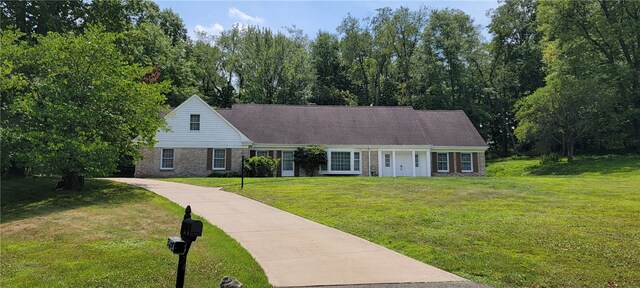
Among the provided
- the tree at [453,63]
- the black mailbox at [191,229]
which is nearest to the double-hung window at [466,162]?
the tree at [453,63]

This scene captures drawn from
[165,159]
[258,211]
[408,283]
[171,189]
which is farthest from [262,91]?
[408,283]

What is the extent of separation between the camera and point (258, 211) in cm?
1203

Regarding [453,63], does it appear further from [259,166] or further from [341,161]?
[259,166]

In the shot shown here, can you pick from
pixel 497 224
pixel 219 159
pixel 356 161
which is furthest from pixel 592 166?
pixel 219 159

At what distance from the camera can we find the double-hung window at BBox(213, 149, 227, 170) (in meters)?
26.8

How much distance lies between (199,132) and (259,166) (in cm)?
476

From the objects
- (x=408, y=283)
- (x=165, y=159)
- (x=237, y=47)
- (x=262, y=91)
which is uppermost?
(x=237, y=47)

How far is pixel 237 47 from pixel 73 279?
46648mm

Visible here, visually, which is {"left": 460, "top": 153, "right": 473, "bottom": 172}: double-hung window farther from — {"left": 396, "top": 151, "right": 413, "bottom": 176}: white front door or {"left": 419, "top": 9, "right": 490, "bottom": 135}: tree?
{"left": 419, "top": 9, "right": 490, "bottom": 135}: tree

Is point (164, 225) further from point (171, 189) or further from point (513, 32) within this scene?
point (513, 32)

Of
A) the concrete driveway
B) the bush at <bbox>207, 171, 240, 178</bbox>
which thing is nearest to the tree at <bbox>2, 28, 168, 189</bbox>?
the concrete driveway

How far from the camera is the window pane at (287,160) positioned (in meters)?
28.2

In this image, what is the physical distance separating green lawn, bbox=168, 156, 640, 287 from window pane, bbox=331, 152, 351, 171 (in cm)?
1075

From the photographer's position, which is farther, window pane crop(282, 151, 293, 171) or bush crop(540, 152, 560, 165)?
bush crop(540, 152, 560, 165)
